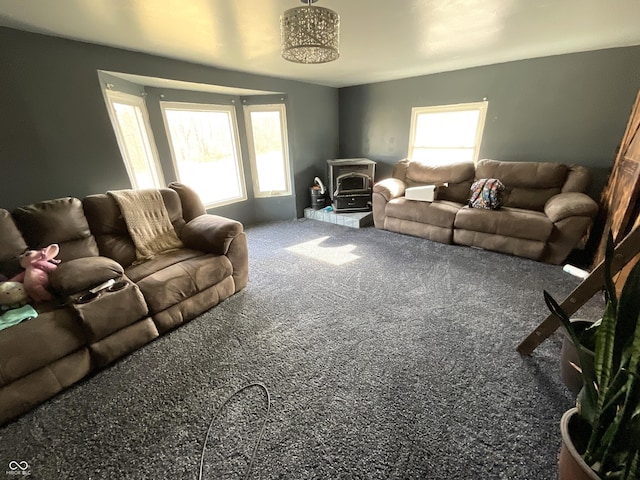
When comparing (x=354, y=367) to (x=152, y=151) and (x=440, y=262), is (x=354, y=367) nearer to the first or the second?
(x=440, y=262)

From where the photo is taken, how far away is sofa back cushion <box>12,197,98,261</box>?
1.82 meters

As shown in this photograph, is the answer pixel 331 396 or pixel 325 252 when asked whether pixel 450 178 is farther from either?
pixel 331 396

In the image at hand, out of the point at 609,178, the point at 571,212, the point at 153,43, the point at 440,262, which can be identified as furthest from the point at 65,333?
the point at 609,178

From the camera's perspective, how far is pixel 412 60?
299cm

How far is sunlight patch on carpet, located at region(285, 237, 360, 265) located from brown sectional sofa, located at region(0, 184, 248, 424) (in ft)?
3.05

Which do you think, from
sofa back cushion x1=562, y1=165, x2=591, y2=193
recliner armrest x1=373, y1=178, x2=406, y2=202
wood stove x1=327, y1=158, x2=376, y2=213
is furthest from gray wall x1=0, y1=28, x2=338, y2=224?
sofa back cushion x1=562, y1=165, x2=591, y2=193

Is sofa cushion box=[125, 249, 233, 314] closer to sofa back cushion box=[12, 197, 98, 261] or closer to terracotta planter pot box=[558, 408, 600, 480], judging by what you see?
sofa back cushion box=[12, 197, 98, 261]

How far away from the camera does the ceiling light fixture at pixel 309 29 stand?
4.30 ft

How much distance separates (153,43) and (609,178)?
476 cm

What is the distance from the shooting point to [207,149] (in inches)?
148

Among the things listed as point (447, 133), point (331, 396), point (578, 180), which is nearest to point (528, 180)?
point (578, 180)

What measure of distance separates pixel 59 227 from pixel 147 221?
0.55 m

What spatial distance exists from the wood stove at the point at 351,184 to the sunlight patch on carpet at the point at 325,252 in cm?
101

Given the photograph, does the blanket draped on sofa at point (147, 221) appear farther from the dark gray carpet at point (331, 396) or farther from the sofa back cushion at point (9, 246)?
the dark gray carpet at point (331, 396)
